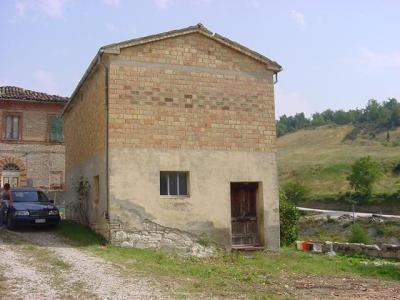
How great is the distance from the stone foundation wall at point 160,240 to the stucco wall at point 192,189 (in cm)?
16

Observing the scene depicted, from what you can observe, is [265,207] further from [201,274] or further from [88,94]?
[88,94]

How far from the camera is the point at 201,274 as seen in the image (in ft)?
36.3

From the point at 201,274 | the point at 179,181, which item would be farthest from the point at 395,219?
the point at 201,274

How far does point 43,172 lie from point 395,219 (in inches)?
1049

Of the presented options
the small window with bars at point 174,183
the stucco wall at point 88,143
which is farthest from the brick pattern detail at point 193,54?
the small window with bars at point 174,183

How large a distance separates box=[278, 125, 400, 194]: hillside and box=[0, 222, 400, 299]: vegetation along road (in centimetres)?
4220

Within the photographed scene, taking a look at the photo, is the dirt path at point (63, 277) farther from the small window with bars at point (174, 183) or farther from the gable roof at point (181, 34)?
the gable roof at point (181, 34)

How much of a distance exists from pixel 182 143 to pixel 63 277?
6.31 metres

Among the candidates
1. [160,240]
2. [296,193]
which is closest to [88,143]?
[160,240]

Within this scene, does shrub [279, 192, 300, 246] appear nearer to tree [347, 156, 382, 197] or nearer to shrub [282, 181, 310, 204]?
tree [347, 156, 382, 197]

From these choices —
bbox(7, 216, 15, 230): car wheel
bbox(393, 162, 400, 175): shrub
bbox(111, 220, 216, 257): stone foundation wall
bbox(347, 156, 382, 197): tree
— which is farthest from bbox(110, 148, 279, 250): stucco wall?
bbox(393, 162, 400, 175): shrub

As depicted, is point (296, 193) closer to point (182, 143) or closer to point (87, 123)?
point (87, 123)

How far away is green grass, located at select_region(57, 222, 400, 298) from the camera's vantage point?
982cm

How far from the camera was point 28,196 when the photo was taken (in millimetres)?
17219
